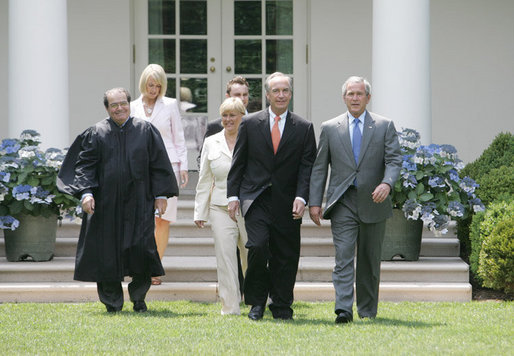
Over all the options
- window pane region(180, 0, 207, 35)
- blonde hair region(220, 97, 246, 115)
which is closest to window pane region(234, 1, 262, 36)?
window pane region(180, 0, 207, 35)

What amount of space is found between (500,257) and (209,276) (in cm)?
269

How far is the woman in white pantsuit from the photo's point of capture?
25.5ft

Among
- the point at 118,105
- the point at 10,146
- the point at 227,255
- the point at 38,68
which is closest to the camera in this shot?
the point at 227,255

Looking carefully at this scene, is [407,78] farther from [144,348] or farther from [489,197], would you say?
[144,348]

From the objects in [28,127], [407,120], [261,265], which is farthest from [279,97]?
[28,127]

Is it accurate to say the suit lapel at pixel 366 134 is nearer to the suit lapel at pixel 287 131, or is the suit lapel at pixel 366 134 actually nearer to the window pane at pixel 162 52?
the suit lapel at pixel 287 131

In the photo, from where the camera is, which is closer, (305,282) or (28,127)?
(305,282)

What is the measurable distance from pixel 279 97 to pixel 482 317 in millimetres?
2370

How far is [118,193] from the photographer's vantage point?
7863 mm

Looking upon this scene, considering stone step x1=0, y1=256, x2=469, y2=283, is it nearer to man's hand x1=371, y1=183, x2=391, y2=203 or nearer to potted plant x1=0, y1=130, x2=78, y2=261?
potted plant x1=0, y1=130, x2=78, y2=261

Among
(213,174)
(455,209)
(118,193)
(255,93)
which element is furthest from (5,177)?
(255,93)

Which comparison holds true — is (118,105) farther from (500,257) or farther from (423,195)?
(500,257)

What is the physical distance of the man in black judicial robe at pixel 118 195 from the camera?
7.82 m

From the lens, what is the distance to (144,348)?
248 inches
